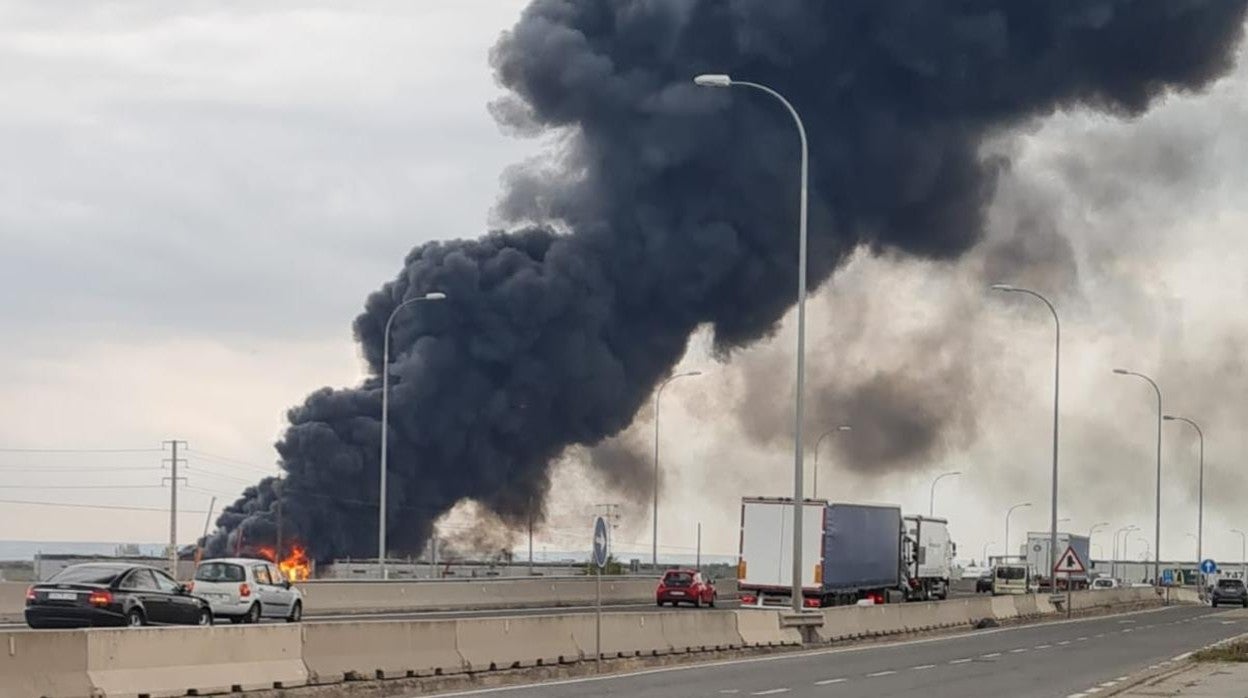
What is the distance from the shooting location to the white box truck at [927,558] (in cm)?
6962

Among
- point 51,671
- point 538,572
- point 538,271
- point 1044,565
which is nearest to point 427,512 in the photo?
point 538,271

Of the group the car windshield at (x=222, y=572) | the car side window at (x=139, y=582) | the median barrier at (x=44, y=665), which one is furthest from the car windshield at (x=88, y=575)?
the median barrier at (x=44, y=665)

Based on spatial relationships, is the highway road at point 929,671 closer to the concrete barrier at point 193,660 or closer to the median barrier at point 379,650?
the median barrier at point 379,650

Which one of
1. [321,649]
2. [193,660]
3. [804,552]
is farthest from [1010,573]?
[193,660]

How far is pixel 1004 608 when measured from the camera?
58.2 m

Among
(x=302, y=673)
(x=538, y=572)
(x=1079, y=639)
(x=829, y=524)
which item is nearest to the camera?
(x=302, y=673)

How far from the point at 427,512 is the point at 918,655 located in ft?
185

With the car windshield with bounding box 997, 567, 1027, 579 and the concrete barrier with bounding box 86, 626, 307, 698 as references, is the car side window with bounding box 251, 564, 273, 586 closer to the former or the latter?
the concrete barrier with bounding box 86, 626, 307, 698

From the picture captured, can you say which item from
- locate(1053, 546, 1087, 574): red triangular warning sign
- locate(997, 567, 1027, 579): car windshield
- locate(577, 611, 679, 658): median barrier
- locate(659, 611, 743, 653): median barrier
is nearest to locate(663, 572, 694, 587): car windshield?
locate(1053, 546, 1087, 574): red triangular warning sign

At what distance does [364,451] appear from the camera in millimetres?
89625

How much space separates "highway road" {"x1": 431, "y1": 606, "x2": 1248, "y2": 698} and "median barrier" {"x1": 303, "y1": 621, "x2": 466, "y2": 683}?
1490 millimetres

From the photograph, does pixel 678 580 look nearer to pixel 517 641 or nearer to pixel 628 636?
pixel 628 636

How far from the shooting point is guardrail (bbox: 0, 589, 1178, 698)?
2044 cm

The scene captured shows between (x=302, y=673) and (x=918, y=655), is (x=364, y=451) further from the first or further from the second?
(x=302, y=673)
